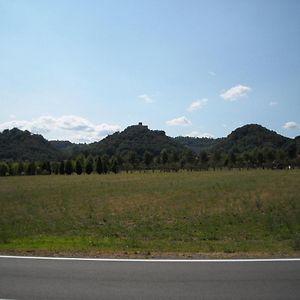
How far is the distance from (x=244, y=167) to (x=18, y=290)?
13171cm

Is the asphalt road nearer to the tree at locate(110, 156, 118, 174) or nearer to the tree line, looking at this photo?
the tree line

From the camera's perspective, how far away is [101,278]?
25.6 feet

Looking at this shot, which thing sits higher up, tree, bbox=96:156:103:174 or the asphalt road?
tree, bbox=96:156:103:174

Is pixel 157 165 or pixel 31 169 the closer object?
pixel 31 169

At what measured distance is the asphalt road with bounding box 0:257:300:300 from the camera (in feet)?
22.1

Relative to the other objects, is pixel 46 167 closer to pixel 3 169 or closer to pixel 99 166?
pixel 3 169

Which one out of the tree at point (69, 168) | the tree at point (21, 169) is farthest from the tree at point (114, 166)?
the tree at point (21, 169)

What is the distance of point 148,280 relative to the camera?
7.60 m

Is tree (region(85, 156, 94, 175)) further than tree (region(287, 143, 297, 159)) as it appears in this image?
No

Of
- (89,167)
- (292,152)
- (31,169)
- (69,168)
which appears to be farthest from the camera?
(292,152)

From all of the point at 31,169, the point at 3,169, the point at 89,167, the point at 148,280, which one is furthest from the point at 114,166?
the point at 148,280

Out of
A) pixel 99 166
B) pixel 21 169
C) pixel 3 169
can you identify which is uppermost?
pixel 99 166

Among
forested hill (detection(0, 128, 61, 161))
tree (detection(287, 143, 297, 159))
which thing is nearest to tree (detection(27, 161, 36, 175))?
forested hill (detection(0, 128, 61, 161))

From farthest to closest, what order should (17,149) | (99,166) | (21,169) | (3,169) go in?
1. (17,149)
2. (99,166)
3. (21,169)
4. (3,169)
